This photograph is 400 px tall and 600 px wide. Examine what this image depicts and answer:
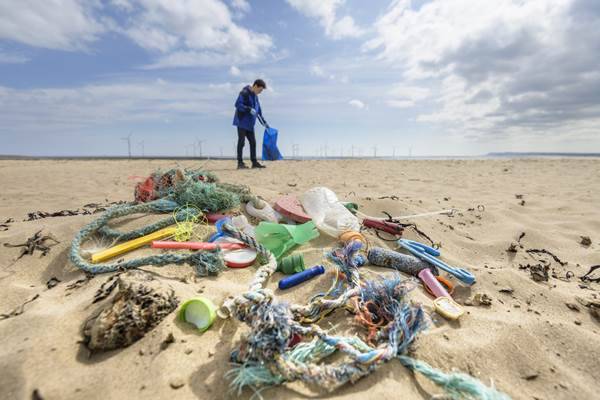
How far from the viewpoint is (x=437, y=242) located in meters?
3.07

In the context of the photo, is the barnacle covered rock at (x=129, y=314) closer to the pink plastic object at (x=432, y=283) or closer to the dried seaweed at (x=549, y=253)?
the pink plastic object at (x=432, y=283)

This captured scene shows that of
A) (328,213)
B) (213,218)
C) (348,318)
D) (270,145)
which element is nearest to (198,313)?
(348,318)

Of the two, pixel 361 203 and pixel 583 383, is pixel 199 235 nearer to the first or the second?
pixel 361 203

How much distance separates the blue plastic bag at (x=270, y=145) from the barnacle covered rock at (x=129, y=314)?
7.89 m

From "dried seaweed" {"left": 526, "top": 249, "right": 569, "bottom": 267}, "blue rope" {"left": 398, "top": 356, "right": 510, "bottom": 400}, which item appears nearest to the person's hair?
"dried seaweed" {"left": 526, "top": 249, "right": 569, "bottom": 267}

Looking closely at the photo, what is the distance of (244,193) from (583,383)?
2.80 metres

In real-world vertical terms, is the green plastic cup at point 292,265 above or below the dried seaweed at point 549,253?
above

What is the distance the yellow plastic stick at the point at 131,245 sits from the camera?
2.28m

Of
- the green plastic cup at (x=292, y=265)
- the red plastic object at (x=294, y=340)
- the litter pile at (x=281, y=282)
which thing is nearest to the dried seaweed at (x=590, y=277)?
the litter pile at (x=281, y=282)

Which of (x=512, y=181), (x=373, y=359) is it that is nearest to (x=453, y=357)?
(x=373, y=359)

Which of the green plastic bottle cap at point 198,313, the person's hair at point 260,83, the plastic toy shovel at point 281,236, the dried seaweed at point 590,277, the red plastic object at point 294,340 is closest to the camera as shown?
the red plastic object at point 294,340

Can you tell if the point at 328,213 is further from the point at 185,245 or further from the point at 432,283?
the point at 185,245

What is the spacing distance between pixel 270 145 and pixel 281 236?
7188mm

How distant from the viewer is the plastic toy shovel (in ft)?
8.41
